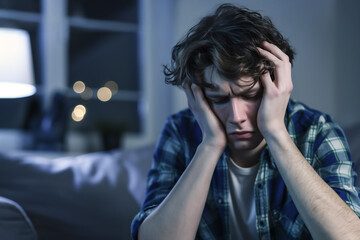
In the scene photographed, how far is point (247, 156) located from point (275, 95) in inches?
8.3

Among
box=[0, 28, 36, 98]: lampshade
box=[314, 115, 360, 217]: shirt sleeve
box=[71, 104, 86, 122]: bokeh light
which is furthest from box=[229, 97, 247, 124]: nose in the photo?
box=[71, 104, 86, 122]: bokeh light

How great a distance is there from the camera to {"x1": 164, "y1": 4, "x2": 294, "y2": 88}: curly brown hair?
3.62 feet

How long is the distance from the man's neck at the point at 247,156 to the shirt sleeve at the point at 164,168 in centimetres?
16

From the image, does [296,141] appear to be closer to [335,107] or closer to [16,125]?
[335,107]

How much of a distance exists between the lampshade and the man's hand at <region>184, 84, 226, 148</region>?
1.21 metres

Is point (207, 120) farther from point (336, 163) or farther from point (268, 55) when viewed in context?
point (336, 163)

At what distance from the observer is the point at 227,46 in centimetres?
113

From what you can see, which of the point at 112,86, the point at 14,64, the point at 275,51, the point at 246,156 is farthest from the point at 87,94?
the point at 275,51

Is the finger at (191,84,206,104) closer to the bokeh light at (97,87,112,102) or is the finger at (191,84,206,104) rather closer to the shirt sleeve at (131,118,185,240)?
the shirt sleeve at (131,118,185,240)

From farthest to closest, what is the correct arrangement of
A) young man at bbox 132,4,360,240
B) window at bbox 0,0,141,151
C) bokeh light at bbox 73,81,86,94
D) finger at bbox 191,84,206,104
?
1. bokeh light at bbox 73,81,86,94
2. window at bbox 0,0,141,151
3. finger at bbox 191,84,206,104
4. young man at bbox 132,4,360,240

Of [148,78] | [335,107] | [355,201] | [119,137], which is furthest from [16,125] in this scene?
[355,201]

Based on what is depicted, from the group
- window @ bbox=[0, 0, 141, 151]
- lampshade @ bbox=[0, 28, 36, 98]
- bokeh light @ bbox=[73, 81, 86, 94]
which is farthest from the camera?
bokeh light @ bbox=[73, 81, 86, 94]

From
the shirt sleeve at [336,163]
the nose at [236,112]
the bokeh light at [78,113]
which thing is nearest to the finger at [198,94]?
the nose at [236,112]

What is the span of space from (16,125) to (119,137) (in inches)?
27.3
